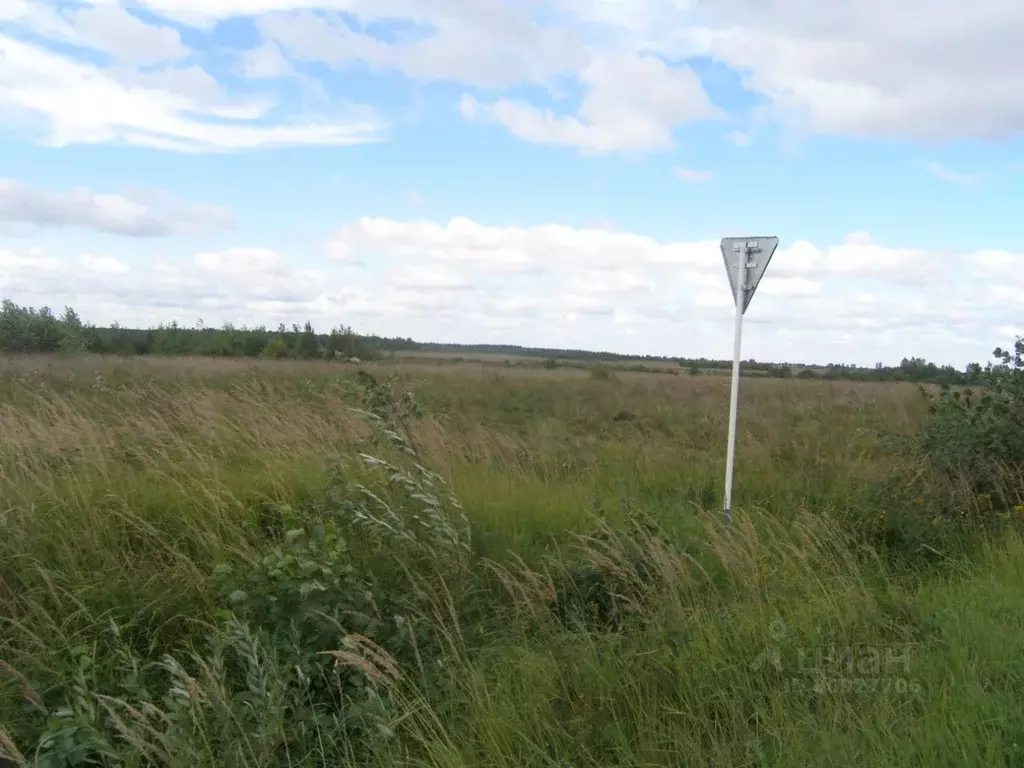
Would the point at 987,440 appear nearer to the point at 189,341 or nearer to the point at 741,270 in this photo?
the point at 741,270

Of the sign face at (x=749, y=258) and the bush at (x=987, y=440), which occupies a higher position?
the sign face at (x=749, y=258)

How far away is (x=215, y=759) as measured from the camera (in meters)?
3.19

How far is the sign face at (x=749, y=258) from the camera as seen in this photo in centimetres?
677

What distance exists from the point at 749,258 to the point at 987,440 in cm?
306

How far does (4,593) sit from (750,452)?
793cm

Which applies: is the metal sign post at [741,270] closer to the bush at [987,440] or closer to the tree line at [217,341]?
the bush at [987,440]

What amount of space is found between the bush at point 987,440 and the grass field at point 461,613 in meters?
0.26

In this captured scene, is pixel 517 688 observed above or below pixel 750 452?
below

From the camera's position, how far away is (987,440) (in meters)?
7.41

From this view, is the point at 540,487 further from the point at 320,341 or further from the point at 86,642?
the point at 320,341

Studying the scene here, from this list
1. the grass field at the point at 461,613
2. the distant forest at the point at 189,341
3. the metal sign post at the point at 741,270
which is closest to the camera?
the grass field at the point at 461,613

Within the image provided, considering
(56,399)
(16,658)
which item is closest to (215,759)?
(16,658)

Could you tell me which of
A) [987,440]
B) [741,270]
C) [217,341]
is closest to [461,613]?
[741,270]

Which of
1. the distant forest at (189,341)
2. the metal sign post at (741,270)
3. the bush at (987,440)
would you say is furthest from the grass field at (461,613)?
the distant forest at (189,341)
